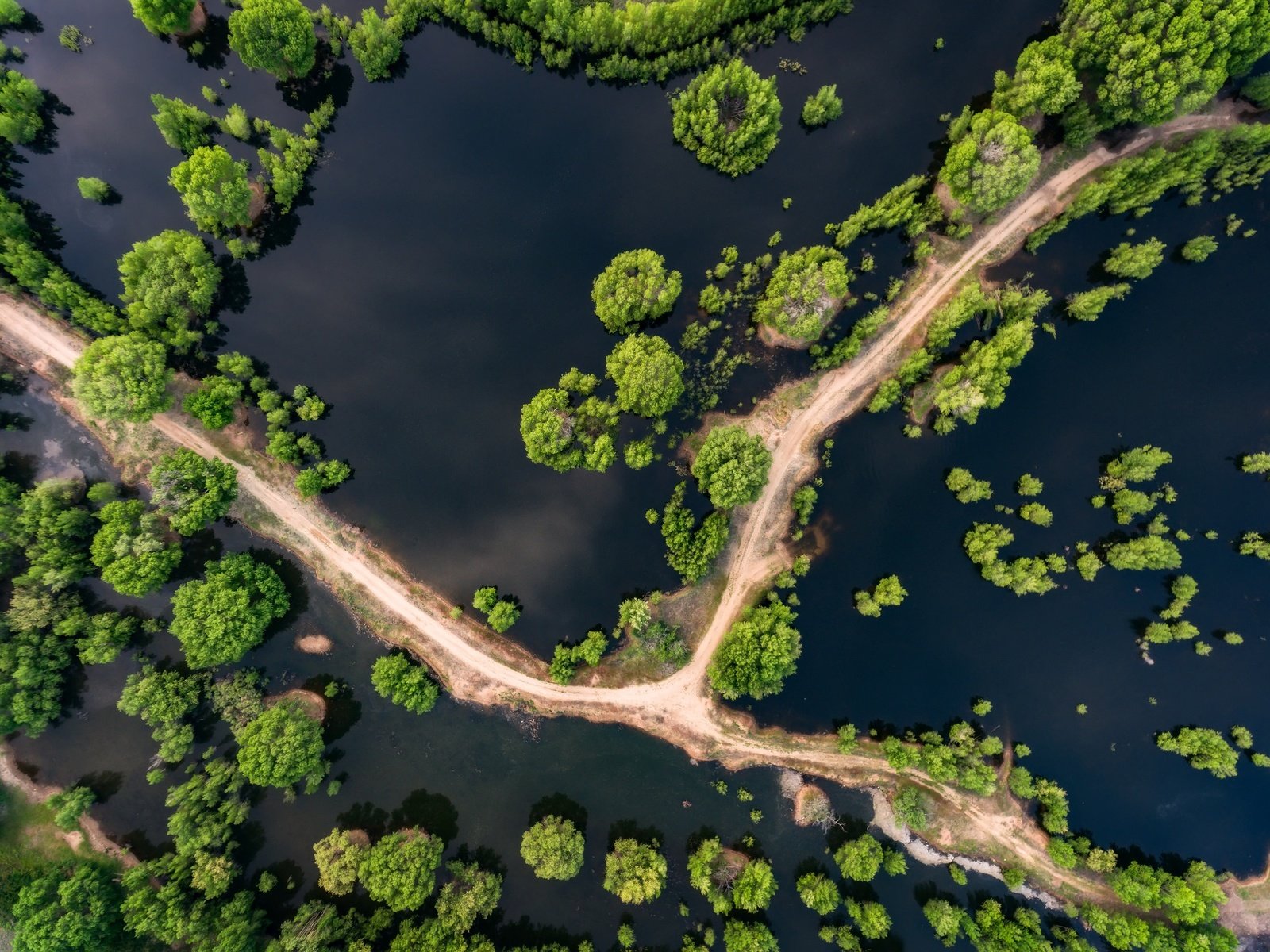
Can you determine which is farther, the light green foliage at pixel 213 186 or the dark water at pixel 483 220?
the dark water at pixel 483 220

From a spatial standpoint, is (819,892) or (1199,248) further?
(819,892)

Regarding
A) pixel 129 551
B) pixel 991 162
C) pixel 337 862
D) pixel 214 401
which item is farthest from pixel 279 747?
pixel 991 162

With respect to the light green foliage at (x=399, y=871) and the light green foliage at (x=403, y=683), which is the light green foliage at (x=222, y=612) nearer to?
the light green foliage at (x=403, y=683)

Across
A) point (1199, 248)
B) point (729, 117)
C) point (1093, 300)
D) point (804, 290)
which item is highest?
point (1199, 248)

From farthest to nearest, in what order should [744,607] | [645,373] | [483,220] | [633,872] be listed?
[744,607], [483,220], [633,872], [645,373]

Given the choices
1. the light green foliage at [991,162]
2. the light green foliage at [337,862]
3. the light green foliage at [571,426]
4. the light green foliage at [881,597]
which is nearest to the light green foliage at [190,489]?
the light green foliage at [571,426]

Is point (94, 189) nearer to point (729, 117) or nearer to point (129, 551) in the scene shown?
point (129, 551)
